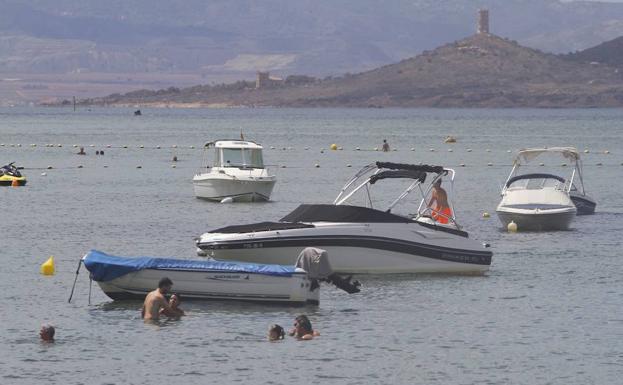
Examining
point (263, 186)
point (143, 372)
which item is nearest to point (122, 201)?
point (263, 186)

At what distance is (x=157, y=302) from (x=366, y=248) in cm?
818

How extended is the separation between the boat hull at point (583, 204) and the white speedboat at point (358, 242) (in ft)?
67.3

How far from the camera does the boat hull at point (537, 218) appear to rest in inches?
2140

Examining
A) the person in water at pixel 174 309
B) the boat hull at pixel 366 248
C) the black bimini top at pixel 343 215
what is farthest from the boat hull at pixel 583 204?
the person in water at pixel 174 309

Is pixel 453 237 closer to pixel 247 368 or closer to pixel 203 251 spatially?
pixel 203 251

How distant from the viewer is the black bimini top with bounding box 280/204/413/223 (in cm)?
4128

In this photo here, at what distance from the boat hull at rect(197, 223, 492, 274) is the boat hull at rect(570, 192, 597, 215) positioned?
20406mm

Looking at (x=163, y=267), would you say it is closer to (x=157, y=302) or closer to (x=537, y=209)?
(x=157, y=302)

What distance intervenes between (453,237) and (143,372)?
1394cm

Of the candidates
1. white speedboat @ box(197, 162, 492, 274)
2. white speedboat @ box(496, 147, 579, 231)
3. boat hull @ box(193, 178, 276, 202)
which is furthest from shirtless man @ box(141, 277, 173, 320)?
boat hull @ box(193, 178, 276, 202)

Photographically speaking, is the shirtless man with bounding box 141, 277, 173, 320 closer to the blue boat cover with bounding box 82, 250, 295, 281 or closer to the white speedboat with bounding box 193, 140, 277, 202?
the blue boat cover with bounding box 82, 250, 295, 281

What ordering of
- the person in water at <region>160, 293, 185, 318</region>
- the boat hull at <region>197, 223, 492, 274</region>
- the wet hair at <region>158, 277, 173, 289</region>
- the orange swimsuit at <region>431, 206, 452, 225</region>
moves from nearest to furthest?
1. the wet hair at <region>158, 277, 173, 289</region>
2. the person in water at <region>160, 293, 185, 318</region>
3. the boat hull at <region>197, 223, 492, 274</region>
4. the orange swimsuit at <region>431, 206, 452, 225</region>

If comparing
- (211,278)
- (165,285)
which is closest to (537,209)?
(211,278)

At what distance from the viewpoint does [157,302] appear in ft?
116
